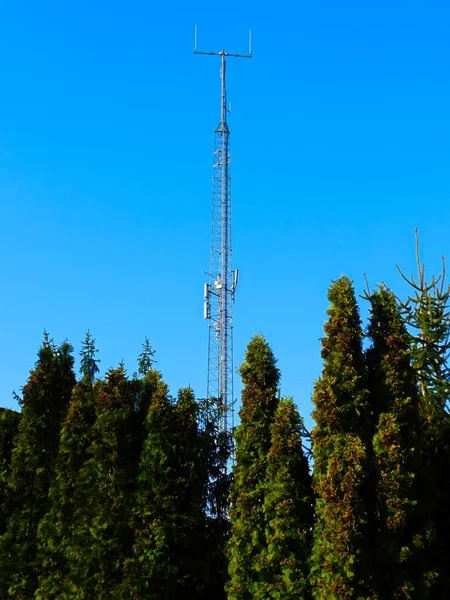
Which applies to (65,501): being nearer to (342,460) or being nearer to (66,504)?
(66,504)

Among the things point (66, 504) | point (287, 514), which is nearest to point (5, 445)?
point (66, 504)

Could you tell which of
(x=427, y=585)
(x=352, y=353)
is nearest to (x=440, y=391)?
(x=352, y=353)

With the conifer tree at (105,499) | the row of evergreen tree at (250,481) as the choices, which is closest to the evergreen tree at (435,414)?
the row of evergreen tree at (250,481)

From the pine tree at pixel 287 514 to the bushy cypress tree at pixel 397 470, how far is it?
5.42 ft

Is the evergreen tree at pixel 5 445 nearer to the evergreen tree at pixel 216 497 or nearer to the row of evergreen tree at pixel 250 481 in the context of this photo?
the row of evergreen tree at pixel 250 481

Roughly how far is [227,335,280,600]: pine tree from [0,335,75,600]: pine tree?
→ 568 cm

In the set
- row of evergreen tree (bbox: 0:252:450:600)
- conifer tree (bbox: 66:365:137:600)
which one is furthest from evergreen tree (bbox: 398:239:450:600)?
conifer tree (bbox: 66:365:137:600)

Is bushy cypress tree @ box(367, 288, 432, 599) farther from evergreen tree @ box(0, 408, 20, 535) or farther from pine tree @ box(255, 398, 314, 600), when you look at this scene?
evergreen tree @ box(0, 408, 20, 535)

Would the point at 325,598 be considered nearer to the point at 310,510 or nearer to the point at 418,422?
the point at 310,510

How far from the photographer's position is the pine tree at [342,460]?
14.1m

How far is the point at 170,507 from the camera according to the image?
57.0ft

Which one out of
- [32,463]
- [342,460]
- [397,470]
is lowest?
[397,470]

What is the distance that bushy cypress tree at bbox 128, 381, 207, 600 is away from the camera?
1689cm

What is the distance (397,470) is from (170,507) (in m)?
5.62
